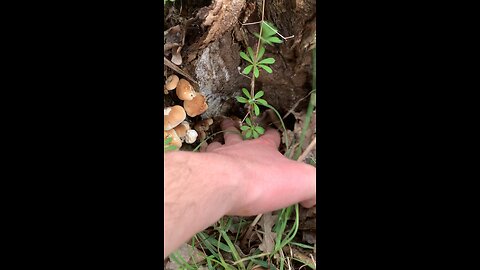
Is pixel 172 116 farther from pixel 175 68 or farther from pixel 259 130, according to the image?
pixel 259 130

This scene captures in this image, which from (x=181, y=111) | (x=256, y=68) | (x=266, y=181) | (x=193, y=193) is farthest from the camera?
(x=181, y=111)

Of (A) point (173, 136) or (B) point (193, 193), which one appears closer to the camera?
(B) point (193, 193)

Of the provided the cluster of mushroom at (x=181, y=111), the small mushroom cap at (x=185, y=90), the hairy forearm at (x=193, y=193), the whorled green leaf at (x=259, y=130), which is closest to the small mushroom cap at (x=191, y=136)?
the cluster of mushroom at (x=181, y=111)

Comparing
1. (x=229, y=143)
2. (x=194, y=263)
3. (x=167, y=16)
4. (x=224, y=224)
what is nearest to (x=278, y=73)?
(x=229, y=143)

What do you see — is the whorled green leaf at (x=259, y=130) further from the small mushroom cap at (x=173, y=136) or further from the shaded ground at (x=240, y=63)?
the small mushroom cap at (x=173, y=136)

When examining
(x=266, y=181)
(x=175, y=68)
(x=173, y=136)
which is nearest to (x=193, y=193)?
(x=266, y=181)

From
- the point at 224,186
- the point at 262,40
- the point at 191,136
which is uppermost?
the point at 262,40

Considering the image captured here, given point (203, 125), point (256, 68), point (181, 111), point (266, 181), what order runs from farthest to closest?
point (203, 125), point (181, 111), point (256, 68), point (266, 181)
